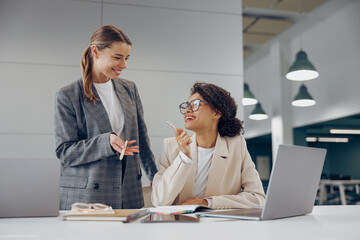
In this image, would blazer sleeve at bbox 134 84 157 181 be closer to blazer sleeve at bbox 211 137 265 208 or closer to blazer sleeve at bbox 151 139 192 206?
blazer sleeve at bbox 151 139 192 206

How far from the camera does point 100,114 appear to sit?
6.82 feet

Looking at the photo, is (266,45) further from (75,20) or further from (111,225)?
(111,225)

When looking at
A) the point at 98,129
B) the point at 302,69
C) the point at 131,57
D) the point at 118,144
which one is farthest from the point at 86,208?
the point at 302,69

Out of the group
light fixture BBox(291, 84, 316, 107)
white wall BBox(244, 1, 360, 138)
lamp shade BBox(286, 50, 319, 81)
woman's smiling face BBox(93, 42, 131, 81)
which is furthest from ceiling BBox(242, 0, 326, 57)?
woman's smiling face BBox(93, 42, 131, 81)

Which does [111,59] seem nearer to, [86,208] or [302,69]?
[86,208]

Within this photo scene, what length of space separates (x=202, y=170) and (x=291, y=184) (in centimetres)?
79

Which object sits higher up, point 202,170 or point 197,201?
point 202,170

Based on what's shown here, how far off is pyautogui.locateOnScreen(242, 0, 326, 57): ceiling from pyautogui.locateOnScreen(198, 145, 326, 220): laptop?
5.59 m

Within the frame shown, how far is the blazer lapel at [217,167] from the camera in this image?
195cm

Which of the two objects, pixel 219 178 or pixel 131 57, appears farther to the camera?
pixel 131 57

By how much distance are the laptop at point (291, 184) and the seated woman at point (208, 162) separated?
0.41 meters

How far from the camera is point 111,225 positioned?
1111mm

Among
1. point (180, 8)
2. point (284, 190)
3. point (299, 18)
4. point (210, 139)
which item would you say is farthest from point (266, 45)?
point (284, 190)

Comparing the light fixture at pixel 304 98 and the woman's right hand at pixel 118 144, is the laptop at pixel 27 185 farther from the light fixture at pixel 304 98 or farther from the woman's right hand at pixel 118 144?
the light fixture at pixel 304 98
